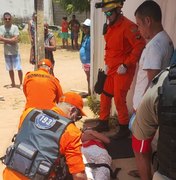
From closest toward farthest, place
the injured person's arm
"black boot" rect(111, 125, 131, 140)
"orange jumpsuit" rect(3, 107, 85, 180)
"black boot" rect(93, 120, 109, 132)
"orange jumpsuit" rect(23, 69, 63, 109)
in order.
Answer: "orange jumpsuit" rect(3, 107, 85, 180), "orange jumpsuit" rect(23, 69, 63, 109), the injured person's arm, "black boot" rect(111, 125, 131, 140), "black boot" rect(93, 120, 109, 132)

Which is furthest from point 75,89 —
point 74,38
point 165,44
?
point 74,38

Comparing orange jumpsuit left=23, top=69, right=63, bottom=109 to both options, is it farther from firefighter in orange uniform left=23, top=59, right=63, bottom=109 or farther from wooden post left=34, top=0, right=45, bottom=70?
wooden post left=34, top=0, right=45, bottom=70

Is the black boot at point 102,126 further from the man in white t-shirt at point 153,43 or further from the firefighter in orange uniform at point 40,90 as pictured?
the man in white t-shirt at point 153,43

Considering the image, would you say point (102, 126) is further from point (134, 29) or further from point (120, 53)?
point (134, 29)

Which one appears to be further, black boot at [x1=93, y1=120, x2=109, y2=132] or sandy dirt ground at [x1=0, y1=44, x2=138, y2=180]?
black boot at [x1=93, y1=120, x2=109, y2=132]

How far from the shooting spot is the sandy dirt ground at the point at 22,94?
3889 millimetres

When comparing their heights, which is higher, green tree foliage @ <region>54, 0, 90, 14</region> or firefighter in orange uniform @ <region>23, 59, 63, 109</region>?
green tree foliage @ <region>54, 0, 90, 14</region>

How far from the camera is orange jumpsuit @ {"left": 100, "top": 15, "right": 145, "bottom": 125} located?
3807 millimetres

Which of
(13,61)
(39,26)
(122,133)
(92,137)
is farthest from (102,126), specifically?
Answer: (13,61)

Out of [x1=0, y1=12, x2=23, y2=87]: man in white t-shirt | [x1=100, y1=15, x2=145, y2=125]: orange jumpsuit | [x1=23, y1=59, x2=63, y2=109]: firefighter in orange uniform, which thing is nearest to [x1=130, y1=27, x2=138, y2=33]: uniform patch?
[x1=100, y1=15, x2=145, y2=125]: orange jumpsuit

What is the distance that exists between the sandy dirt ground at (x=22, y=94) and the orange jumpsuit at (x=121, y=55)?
2.84 feet

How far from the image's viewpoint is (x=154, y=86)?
1.77 metres

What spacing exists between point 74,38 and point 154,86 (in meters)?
14.1

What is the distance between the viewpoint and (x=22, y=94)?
293 inches
